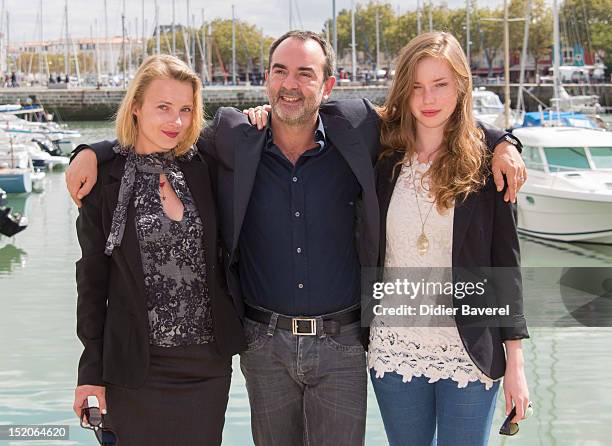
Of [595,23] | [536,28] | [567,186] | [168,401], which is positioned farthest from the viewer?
[536,28]

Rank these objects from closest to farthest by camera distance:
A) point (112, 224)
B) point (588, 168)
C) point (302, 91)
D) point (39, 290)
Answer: point (112, 224) → point (302, 91) → point (39, 290) → point (588, 168)

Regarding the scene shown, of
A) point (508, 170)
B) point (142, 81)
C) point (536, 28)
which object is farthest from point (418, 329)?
point (536, 28)

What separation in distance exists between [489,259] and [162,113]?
1.26m

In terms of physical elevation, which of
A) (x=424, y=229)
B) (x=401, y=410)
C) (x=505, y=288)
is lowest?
(x=401, y=410)

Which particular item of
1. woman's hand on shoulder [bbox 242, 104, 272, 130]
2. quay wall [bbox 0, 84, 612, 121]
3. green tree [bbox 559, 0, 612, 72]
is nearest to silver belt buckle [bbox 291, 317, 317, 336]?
woman's hand on shoulder [bbox 242, 104, 272, 130]

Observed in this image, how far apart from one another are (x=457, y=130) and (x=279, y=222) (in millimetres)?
716

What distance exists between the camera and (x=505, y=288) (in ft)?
10.2

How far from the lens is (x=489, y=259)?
3.11 m

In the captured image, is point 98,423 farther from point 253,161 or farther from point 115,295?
point 253,161

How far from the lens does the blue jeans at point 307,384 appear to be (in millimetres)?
3225

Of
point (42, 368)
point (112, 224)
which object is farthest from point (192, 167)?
point (42, 368)

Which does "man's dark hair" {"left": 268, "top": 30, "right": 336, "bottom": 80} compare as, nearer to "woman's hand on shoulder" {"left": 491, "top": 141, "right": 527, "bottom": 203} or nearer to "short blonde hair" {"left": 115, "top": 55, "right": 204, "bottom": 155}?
"short blonde hair" {"left": 115, "top": 55, "right": 204, "bottom": 155}

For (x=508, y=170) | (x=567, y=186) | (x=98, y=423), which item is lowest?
(x=567, y=186)

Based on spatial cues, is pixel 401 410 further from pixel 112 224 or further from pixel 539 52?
pixel 539 52
